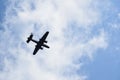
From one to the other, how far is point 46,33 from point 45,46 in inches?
185

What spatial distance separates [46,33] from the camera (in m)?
121

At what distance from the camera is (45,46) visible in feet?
405

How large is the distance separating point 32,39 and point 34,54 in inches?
325

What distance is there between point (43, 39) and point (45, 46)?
9.30 feet

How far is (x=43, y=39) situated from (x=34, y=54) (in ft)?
26.8

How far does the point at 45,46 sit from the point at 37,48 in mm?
2826

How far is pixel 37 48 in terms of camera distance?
409ft

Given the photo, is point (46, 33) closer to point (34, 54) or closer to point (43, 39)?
point (43, 39)

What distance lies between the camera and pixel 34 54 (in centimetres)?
12750

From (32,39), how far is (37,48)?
16.1 feet

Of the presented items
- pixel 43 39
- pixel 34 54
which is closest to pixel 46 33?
pixel 43 39
